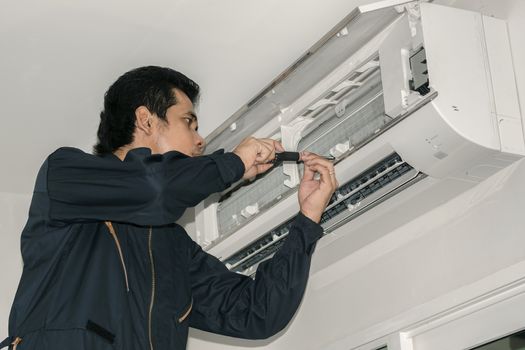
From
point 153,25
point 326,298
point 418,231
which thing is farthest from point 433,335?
point 153,25

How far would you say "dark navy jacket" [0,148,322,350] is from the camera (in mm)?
2121

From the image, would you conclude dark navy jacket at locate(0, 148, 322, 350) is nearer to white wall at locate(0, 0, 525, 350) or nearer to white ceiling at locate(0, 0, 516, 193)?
white wall at locate(0, 0, 525, 350)

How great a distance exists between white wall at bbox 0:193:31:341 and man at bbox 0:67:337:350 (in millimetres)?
1270

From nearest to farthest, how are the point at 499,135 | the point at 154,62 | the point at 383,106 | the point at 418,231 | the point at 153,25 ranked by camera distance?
the point at 499,135 → the point at 383,106 → the point at 418,231 → the point at 153,25 → the point at 154,62

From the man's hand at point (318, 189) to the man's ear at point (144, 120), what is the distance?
44cm

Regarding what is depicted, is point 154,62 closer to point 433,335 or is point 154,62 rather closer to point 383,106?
point 383,106

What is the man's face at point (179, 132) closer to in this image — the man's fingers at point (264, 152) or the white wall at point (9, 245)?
the man's fingers at point (264, 152)

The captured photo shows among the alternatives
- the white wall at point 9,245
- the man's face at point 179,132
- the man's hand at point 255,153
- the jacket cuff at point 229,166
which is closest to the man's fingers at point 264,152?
the man's hand at point 255,153

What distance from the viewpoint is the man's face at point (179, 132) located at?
8.20 feet

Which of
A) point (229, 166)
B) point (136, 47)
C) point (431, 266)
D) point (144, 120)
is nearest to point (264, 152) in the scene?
point (229, 166)

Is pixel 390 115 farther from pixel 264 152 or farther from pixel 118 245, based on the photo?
pixel 118 245

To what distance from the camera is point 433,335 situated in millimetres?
2479

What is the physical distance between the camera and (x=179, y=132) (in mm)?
2529

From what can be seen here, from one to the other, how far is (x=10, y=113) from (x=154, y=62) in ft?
2.04
